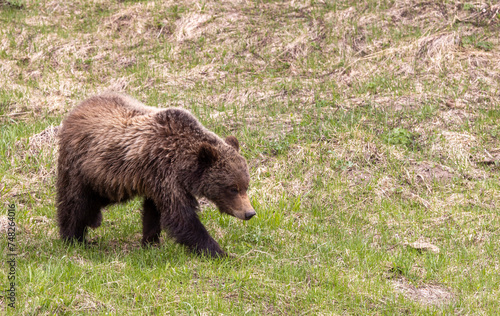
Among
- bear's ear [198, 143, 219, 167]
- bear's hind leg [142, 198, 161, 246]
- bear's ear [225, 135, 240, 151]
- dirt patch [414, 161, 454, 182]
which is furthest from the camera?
dirt patch [414, 161, 454, 182]

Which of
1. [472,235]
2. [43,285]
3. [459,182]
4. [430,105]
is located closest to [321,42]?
[430,105]

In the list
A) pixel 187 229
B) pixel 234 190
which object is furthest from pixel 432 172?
pixel 187 229

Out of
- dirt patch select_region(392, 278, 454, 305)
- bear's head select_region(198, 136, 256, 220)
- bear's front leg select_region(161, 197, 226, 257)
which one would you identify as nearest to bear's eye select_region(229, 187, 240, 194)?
bear's head select_region(198, 136, 256, 220)

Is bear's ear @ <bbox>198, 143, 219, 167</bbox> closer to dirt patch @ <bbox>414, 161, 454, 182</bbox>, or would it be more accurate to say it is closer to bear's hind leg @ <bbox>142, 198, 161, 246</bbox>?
bear's hind leg @ <bbox>142, 198, 161, 246</bbox>

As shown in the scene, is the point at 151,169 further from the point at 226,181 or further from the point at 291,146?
the point at 291,146

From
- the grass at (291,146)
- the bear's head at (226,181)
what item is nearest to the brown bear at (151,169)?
the bear's head at (226,181)

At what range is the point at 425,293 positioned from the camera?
19.1ft

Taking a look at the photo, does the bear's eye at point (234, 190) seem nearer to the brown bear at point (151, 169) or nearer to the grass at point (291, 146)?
the brown bear at point (151, 169)

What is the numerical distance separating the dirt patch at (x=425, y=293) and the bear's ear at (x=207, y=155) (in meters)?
2.28

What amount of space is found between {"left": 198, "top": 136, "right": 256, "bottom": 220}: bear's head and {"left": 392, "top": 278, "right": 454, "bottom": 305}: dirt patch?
1715mm

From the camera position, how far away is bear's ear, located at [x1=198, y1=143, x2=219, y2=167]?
6.18 meters

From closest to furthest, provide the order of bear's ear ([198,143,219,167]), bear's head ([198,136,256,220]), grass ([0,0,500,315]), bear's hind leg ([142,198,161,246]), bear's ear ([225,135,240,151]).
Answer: grass ([0,0,500,315]) < bear's ear ([198,143,219,167]) < bear's head ([198,136,256,220]) < bear's ear ([225,135,240,151]) < bear's hind leg ([142,198,161,246])

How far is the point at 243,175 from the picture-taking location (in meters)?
6.43

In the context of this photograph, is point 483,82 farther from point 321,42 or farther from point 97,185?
point 97,185
